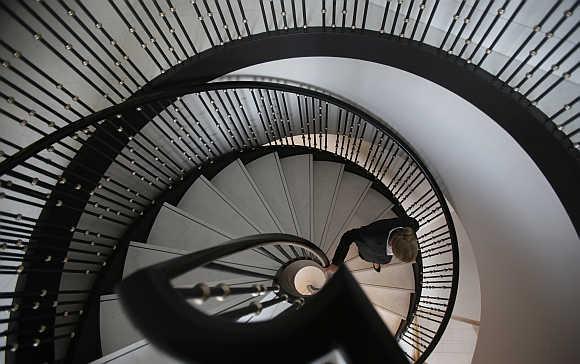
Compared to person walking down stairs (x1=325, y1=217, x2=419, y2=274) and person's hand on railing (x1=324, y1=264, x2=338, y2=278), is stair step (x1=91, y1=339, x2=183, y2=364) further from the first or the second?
person walking down stairs (x1=325, y1=217, x2=419, y2=274)

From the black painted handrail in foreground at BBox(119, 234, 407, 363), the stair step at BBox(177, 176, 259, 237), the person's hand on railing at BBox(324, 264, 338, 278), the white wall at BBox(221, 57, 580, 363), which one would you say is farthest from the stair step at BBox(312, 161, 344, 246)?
the black painted handrail in foreground at BBox(119, 234, 407, 363)

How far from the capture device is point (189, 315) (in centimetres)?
91

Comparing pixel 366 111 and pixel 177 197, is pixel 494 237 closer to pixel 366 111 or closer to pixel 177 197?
pixel 366 111

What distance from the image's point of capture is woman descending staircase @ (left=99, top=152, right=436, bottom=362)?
3811mm

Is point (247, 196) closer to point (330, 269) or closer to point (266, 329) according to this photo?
point (330, 269)

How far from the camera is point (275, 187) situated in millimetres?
4707

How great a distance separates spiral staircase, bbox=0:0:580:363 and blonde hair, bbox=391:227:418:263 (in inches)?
35.8

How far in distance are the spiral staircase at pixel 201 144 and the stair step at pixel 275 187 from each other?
0.07 ft

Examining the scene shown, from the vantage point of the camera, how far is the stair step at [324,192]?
16.5 feet

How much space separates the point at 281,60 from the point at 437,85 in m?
1.53

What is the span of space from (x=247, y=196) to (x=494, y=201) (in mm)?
2767

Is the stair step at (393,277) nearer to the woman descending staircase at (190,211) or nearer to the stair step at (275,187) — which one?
the woman descending staircase at (190,211)

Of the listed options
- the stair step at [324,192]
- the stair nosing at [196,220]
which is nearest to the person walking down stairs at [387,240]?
the stair step at [324,192]

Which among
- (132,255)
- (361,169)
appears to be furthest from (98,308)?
(361,169)
